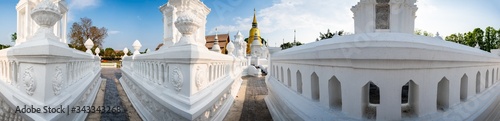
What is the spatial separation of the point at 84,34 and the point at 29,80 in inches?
1459

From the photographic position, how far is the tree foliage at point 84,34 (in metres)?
32.2

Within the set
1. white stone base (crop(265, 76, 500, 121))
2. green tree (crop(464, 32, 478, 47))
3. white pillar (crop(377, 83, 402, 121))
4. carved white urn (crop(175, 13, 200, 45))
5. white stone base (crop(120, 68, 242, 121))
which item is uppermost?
green tree (crop(464, 32, 478, 47))

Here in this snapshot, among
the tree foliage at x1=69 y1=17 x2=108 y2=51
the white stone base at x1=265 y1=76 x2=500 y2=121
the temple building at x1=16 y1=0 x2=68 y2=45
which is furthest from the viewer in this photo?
the tree foliage at x1=69 y1=17 x2=108 y2=51

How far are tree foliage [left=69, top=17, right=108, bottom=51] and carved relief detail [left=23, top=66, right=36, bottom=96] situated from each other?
1312 inches

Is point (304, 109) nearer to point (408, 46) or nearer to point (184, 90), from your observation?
point (408, 46)

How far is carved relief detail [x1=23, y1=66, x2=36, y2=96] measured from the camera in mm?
2809

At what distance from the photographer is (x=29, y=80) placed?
2.85m

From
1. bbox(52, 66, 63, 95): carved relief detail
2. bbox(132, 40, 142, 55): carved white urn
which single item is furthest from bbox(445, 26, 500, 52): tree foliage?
bbox(52, 66, 63, 95): carved relief detail

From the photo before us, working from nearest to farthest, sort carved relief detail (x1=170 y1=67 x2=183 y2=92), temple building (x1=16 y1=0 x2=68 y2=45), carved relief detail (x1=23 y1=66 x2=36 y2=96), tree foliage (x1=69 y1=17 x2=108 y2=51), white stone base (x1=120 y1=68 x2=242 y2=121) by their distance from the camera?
carved relief detail (x1=23 y1=66 x2=36 y2=96), white stone base (x1=120 y1=68 x2=242 y2=121), carved relief detail (x1=170 y1=67 x2=183 y2=92), temple building (x1=16 y1=0 x2=68 y2=45), tree foliage (x1=69 y1=17 x2=108 y2=51)

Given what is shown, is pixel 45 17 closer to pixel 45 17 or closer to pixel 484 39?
pixel 45 17

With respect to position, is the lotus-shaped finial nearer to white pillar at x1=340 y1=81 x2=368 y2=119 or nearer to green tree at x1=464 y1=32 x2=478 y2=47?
white pillar at x1=340 y1=81 x2=368 y2=119

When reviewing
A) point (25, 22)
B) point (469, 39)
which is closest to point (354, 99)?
point (25, 22)

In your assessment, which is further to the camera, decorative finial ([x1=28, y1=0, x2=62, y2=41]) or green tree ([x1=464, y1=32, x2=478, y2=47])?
green tree ([x1=464, y1=32, x2=478, y2=47])

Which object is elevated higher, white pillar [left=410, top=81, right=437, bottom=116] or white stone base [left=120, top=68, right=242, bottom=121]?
white pillar [left=410, top=81, right=437, bottom=116]
